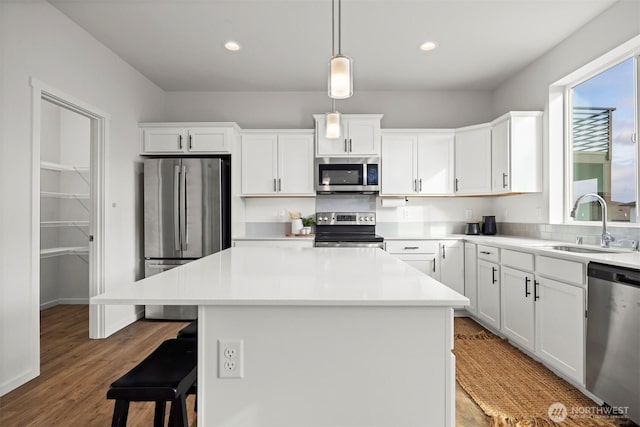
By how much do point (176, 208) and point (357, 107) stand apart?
99.5 inches

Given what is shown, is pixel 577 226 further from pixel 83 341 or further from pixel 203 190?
pixel 83 341

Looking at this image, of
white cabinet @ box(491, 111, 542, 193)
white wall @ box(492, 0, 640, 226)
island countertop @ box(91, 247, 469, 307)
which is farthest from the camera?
white cabinet @ box(491, 111, 542, 193)

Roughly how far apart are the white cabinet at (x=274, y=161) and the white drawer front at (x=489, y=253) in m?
1.96

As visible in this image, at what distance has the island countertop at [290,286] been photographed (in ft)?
3.76

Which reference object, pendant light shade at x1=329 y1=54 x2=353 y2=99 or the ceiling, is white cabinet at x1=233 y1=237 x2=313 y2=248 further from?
pendant light shade at x1=329 y1=54 x2=353 y2=99

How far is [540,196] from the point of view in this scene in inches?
137

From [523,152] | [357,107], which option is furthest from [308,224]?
A: [523,152]

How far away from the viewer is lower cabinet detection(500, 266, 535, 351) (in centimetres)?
267

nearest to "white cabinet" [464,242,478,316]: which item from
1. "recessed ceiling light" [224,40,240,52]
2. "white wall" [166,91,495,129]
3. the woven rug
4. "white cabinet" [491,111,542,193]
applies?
the woven rug

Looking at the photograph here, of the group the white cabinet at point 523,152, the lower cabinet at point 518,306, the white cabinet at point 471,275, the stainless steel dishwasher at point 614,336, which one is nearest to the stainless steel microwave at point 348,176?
the white cabinet at point 471,275

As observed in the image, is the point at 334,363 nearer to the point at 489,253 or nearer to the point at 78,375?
the point at 78,375

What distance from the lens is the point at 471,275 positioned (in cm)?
365

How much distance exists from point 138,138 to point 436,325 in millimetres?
3836

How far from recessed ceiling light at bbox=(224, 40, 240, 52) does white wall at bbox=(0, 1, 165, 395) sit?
1182 millimetres
